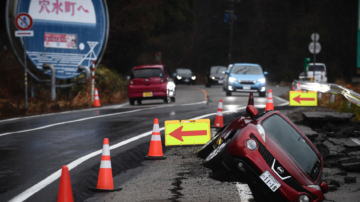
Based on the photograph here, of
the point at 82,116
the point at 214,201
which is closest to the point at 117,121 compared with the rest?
the point at 82,116

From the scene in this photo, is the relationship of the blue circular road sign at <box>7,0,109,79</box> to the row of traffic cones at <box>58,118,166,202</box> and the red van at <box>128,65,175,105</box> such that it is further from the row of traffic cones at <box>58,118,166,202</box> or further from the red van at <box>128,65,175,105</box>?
the row of traffic cones at <box>58,118,166,202</box>

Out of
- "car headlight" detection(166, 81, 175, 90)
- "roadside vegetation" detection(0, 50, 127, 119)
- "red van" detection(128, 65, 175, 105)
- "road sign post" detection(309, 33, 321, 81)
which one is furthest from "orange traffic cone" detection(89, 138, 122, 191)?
"road sign post" detection(309, 33, 321, 81)

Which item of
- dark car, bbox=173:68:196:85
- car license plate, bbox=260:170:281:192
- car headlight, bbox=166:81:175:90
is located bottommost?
dark car, bbox=173:68:196:85

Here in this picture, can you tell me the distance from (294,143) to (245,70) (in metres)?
19.7

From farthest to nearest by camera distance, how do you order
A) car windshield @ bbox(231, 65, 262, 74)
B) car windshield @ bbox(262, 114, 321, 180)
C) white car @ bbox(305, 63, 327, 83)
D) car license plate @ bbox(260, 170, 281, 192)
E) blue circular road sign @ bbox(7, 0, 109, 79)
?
white car @ bbox(305, 63, 327, 83) < car windshield @ bbox(231, 65, 262, 74) < blue circular road sign @ bbox(7, 0, 109, 79) < car windshield @ bbox(262, 114, 321, 180) < car license plate @ bbox(260, 170, 281, 192)

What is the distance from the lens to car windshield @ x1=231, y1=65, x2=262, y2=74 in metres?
25.3

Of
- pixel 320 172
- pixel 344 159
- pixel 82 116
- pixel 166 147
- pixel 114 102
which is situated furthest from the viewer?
pixel 114 102

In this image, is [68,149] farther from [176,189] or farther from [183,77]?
[183,77]

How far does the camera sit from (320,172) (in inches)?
226

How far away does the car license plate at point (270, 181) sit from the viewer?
507 cm

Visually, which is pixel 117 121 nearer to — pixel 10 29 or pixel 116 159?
pixel 116 159

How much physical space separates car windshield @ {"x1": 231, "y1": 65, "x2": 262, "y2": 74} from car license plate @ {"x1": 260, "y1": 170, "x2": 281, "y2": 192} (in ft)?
66.8

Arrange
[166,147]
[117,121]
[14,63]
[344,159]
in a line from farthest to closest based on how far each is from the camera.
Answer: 1. [14,63]
2. [117,121]
3. [166,147]
4. [344,159]

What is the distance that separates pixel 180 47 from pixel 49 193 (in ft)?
227
